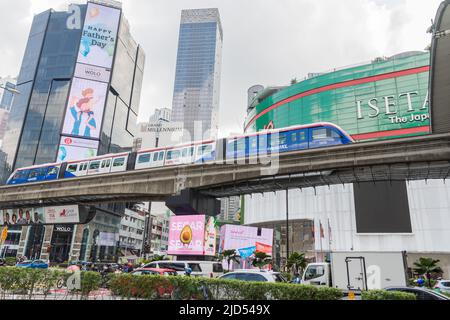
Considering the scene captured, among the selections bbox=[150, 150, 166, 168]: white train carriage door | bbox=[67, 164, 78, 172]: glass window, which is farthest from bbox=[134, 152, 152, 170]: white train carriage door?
bbox=[67, 164, 78, 172]: glass window

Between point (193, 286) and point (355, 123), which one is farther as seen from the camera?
point (355, 123)

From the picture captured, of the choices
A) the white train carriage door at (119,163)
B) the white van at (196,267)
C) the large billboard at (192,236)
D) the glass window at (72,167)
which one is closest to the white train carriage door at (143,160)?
the white train carriage door at (119,163)

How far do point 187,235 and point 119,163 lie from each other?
1182cm

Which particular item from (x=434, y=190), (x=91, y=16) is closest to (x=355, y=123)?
(x=434, y=190)

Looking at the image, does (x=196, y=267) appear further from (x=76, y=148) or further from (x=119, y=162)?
(x=76, y=148)

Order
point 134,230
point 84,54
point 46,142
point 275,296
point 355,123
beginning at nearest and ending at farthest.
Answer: point 275,296
point 355,123
point 46,142
point 84,54
point 134,230

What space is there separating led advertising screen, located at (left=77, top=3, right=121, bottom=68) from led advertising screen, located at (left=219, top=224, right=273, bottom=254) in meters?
70.2

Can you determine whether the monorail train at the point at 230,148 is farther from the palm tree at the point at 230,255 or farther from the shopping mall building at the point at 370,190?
the shopping mall building at the point at 370,190

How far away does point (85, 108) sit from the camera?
267 feet

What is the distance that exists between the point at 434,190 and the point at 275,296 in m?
51.7

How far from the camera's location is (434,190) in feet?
166

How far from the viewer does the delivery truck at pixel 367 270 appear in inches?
651

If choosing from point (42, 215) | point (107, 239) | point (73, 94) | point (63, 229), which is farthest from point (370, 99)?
point (73, 94)
